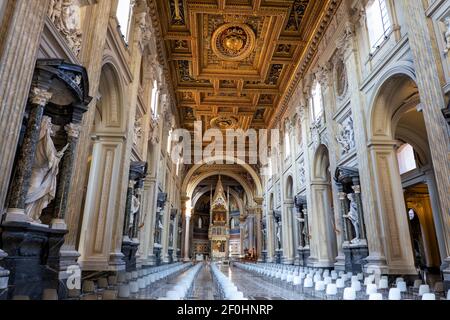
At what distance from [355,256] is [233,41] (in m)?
10.4

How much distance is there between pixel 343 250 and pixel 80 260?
Result: 778 cm

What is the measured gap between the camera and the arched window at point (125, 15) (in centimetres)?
859

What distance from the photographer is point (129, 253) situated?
29.4ft

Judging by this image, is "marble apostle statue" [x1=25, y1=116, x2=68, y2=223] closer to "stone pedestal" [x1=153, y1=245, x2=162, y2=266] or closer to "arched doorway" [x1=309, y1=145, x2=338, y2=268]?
"stone pedestal" [x1=153, y1=245, x2=162, y2=266]

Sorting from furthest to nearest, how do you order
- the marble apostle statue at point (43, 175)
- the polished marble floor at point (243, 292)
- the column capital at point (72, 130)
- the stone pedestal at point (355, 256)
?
the stone pedestal at point (355, 256), the polished marble floor at point (243, 292), the column capital at point (72, 130), the marble apostle statue at point (43, 175)

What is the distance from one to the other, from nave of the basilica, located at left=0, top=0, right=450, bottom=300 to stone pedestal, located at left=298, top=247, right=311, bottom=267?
0.44ft

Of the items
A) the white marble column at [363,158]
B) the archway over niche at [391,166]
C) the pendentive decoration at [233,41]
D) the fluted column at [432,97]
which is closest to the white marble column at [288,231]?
the pendentive decoration at [233,41]

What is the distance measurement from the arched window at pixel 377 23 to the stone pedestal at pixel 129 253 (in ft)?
29.1

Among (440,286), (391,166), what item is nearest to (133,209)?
(391,166)

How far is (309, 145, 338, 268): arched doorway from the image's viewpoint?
1294 centimetres

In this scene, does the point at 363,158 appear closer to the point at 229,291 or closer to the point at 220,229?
the point at 229,291

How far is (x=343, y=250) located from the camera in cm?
1010

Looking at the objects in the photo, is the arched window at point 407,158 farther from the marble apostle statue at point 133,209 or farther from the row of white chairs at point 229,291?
the marble apostle statue at point 133,209

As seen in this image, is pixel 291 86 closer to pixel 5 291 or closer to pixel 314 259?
pixel 314 259
